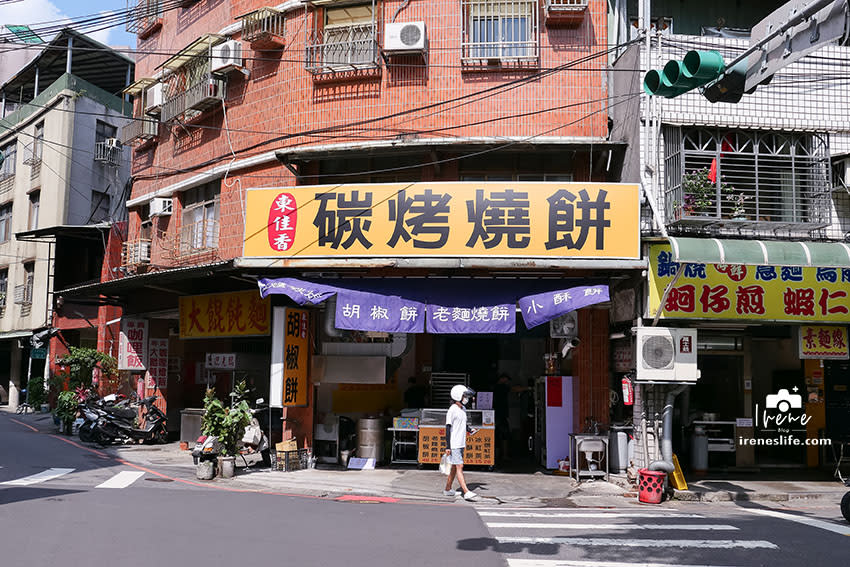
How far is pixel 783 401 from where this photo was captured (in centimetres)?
1631

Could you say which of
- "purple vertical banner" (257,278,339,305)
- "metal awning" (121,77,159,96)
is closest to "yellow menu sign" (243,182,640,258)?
"purple vertical banner" (257,278,339,305)

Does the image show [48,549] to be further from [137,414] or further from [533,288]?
[137,414]

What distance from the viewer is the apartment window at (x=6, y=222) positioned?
108 ft

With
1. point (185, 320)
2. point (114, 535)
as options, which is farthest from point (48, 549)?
point (185, 320)

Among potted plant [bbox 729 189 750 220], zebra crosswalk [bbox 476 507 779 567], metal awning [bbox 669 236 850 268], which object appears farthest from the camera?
potted plant [bbox 729 189 750 220]

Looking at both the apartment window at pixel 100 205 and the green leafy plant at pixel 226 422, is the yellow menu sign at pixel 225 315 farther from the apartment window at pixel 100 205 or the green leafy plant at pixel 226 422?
the apartment window at pixel 100 205

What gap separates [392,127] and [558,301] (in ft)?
17.5

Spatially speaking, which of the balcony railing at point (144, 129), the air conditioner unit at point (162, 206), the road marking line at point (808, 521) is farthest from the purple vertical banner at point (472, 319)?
the balcony railing at point (144, 129)

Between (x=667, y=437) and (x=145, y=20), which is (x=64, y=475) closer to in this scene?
(x=667, y=437)

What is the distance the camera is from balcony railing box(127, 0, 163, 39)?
21.2 m

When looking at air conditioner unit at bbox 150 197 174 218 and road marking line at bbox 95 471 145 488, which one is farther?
air conditioner unit at bbox 150 197 174 218

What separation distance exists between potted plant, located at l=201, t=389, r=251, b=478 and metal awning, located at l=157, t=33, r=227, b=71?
9.40m

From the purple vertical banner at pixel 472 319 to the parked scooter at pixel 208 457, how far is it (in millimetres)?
4663

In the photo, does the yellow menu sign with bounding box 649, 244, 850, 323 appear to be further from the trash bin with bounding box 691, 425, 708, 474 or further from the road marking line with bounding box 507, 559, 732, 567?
the road marking line with bounding box 507, 559, 732, 567
